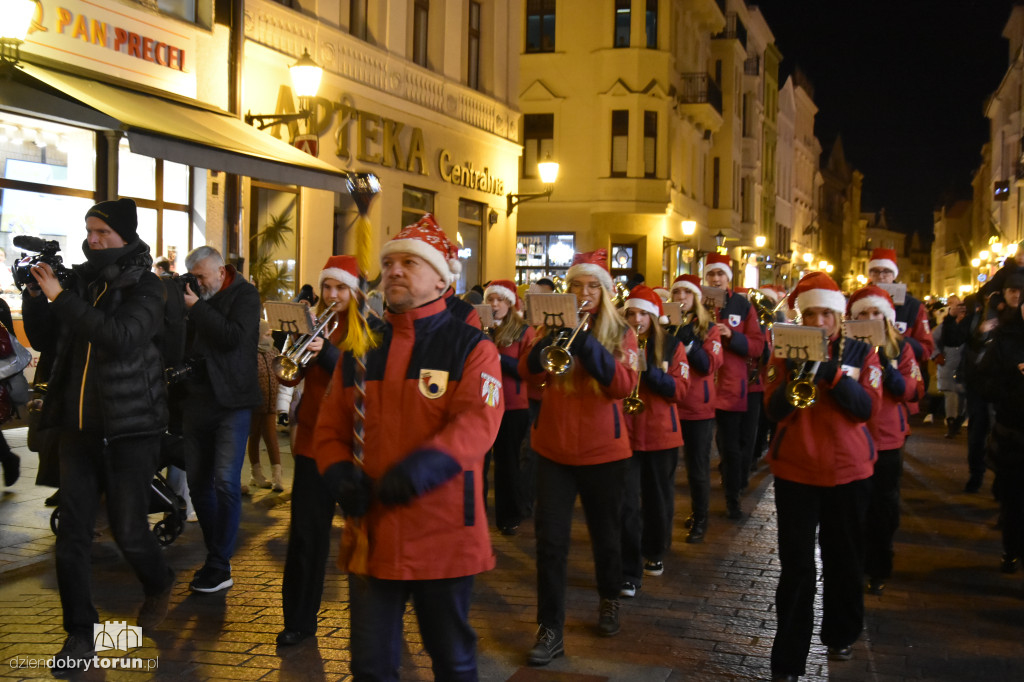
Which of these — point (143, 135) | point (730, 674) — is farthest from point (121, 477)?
point (143, 135)

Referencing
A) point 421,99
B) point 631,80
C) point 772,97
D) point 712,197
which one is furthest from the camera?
point 772,97

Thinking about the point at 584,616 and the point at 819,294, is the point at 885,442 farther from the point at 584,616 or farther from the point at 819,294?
the point at 584,616

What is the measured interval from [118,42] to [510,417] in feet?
25.1

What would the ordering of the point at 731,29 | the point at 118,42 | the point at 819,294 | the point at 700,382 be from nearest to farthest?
the point at 819,294, the point at 700,382, the point at 118,42, the point at 731,29

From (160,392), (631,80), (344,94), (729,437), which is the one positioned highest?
(631,80)

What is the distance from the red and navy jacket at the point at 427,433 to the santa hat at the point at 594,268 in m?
2.53

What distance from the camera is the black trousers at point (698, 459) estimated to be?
8.84m

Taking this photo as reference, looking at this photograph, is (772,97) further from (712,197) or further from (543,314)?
(543,314)

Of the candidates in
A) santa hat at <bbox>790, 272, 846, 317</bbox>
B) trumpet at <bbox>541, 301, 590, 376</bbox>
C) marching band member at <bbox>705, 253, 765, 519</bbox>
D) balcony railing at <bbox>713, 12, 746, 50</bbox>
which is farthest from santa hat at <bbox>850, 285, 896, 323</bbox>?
balcony railing at <bbox>713, 12, 746, 50</bbox>

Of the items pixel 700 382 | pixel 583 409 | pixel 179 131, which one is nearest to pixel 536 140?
pixel 179 131

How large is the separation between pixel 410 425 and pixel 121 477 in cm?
234

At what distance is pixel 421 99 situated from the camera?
68.2 ft

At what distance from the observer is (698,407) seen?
8.95 metres

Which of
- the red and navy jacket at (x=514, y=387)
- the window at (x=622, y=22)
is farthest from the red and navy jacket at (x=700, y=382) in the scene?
the window at (x=622, y=22)
